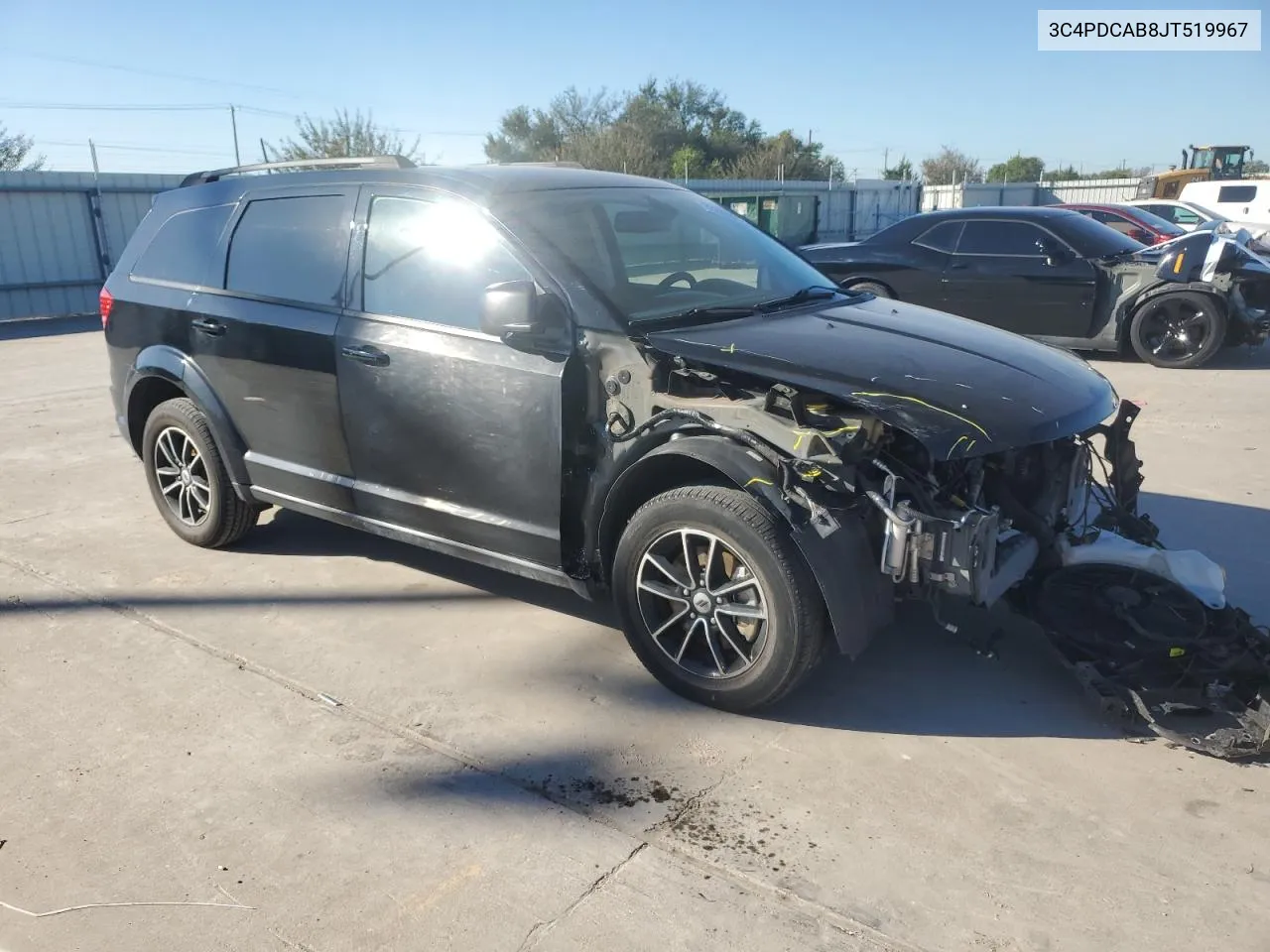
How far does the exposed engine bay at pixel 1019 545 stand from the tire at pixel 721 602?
0.56ft

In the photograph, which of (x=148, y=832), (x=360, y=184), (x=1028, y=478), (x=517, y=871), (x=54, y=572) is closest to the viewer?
(x=517, y=871)

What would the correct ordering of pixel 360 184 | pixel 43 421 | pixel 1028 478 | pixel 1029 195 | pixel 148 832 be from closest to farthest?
pixel 148 832 < pixel 1028 478 < pixel 360 184 < pixel 43 421 < pixel 1029 195

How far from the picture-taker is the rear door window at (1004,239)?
9.88 meters

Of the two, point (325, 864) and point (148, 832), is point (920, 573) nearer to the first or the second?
point (325, 864)

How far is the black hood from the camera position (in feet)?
Result: 10.1

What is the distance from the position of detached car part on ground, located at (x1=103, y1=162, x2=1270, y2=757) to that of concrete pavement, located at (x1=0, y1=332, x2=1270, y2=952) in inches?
12.5

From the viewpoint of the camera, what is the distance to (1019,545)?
11.4 ft

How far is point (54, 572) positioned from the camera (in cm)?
498

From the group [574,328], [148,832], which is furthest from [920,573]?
[148,832]

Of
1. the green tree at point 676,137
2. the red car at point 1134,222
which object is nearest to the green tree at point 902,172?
the green tree at point 676,137

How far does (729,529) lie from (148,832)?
1962 mm

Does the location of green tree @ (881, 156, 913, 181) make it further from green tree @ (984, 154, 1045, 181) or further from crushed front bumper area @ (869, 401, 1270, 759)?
crushed front bumper area @ (869, 401, 1270, 759)

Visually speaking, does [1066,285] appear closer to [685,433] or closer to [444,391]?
[685,433]

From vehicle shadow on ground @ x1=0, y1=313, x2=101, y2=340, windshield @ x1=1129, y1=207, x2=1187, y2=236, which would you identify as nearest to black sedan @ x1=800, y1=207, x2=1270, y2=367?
windshield @ x1=1129, y1=207, x2=1187, y2=236
